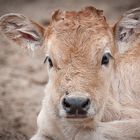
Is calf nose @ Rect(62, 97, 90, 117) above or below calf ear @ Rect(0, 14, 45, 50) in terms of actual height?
below

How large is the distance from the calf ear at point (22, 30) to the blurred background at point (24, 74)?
16 centimetres

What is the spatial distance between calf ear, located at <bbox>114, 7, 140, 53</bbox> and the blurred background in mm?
1110

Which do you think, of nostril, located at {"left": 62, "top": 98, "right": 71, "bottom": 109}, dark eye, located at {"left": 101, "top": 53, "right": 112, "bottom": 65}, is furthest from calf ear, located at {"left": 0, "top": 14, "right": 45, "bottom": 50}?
nostril, located at {"left": 62, "top": 98, "right": 71, "bottom": 109}

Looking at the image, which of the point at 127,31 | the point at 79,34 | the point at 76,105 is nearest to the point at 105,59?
the point at 79,34

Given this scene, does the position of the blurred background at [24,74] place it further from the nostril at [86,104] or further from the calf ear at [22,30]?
the nostril at [86,104]

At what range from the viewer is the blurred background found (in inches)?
564

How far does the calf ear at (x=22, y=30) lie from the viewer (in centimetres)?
1223

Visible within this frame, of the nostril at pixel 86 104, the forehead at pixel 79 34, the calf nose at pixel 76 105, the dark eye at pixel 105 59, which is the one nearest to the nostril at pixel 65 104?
the calf nose at pixel 76 105

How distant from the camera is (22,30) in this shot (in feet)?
40.5

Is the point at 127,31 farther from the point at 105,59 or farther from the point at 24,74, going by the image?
the point at 24,74

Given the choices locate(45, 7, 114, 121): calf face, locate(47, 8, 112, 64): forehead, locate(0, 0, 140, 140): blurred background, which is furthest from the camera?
locate(0, 0, 140, 140): blurred background

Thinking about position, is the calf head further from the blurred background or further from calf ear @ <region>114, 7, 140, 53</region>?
the blurred background

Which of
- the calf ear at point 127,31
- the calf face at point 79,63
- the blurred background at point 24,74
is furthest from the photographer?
the blurred background at point 24,74

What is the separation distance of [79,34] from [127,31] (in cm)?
88
